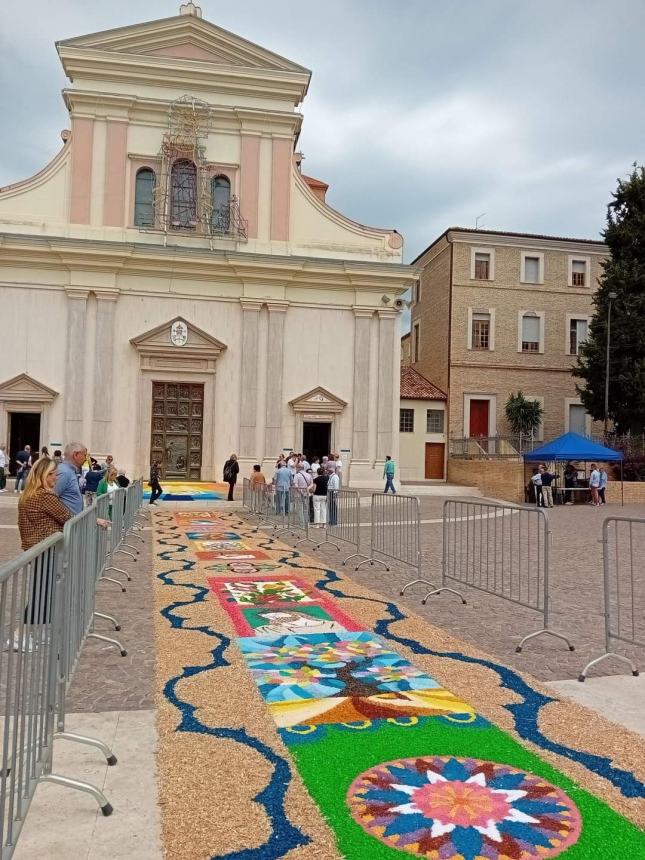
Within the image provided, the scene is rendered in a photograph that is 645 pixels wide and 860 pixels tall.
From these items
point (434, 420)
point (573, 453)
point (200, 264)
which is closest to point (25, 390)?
point (200, 264)

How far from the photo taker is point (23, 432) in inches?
1079

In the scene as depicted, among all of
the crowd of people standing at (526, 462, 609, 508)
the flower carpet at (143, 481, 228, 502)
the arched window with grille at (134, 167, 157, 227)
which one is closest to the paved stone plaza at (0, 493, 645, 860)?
the flower carpet at (143, 481, 228, 502)

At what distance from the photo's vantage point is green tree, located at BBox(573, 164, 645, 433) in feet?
104

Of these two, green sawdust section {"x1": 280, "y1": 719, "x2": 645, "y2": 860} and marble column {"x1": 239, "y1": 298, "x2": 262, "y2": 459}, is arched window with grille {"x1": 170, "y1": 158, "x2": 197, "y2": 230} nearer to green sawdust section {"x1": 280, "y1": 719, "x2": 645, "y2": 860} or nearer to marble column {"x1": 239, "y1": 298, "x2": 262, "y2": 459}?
marble column {"x1": 239, "y1": 298, "x2": 262, "y2": 459}

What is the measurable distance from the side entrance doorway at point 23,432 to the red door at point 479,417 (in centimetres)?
2156

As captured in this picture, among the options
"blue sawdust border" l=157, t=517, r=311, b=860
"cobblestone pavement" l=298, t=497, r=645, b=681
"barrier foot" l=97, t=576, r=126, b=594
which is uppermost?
"barrier foot" l=97, t=576, r=126, b=594

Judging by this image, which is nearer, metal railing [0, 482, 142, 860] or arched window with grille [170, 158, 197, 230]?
metal railing [0, 482, 142, 860]

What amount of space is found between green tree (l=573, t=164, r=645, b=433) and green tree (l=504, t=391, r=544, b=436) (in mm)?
3872

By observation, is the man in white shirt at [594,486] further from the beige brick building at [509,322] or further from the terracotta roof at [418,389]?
the terracotta roof at [418,389]

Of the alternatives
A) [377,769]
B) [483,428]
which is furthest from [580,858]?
[483,428]

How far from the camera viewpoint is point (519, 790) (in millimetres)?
3541

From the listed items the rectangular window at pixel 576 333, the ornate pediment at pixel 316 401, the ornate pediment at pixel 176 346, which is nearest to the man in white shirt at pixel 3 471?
the ornate pediment at pixel 176 346

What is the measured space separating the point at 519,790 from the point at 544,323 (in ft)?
122

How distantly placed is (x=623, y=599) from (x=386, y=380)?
2145cm
